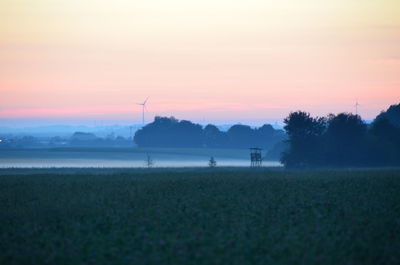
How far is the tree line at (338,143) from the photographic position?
86.4 m

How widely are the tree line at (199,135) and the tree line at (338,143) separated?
89.5 m

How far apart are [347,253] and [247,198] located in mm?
13806

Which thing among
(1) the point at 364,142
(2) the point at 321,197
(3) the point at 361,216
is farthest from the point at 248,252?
(1) the point at 364,142

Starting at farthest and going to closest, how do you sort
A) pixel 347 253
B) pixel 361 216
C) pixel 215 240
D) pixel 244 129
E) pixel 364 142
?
pixel 244 129 → pixel 364 142 → pixel 361 216 → pixel 215 240 → pixel 347 253

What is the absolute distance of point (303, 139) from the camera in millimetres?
88750

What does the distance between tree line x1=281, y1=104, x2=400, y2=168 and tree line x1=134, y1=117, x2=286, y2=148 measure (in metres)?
89.5

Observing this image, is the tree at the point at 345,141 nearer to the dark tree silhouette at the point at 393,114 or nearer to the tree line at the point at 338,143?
the tree line at the point at 338,143

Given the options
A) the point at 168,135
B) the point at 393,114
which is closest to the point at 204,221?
A: the point at 393,114

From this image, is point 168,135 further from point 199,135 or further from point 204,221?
point 204,221

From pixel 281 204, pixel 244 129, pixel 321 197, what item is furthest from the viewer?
pixel 244 129

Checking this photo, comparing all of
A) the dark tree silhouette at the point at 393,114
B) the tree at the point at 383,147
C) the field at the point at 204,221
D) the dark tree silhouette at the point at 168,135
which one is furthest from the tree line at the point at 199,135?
the field at the point at 204,221

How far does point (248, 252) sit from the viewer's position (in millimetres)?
22422

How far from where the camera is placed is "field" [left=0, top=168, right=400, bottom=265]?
2212 cm

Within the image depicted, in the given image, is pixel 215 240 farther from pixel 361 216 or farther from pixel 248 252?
pixel 361 216
